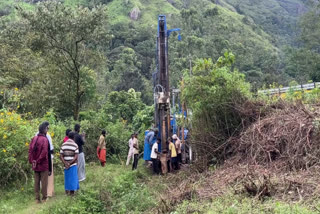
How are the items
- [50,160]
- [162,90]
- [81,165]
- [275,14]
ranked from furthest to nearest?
1. [275,14]
2. [162,90]
3. [81,165]
4. [50,160]

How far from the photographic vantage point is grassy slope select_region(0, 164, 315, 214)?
6.02 m

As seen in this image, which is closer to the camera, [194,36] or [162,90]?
[162,90]

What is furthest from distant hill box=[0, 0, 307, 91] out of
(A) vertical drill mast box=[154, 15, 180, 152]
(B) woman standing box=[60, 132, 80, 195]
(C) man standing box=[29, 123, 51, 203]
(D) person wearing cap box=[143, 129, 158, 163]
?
(C) man standing box=[29, 123, 51, 203]

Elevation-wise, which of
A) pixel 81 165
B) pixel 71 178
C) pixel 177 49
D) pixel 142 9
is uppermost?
pixel 142 9

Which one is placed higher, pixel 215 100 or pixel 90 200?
pixel 215 100

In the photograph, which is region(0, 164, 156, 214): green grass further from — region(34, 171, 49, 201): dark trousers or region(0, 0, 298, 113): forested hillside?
region(0, 0, 298, 113): forested hillside

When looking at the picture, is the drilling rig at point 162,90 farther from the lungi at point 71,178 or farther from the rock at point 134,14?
the rock at point 134,14

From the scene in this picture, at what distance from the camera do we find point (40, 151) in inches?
296

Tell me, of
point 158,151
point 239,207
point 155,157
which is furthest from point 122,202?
point 158,151

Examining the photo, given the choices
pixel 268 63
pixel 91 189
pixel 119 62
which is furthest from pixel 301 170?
pixel 268 63

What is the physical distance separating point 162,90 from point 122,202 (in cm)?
497

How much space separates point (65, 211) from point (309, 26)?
39.8 m

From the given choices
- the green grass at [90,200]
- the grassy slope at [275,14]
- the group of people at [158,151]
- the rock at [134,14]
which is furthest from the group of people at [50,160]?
the grassy slope at [275,14]

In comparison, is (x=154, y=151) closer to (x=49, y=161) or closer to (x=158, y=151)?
(x=158, y=151)
